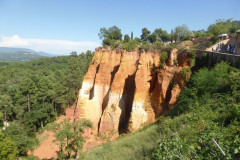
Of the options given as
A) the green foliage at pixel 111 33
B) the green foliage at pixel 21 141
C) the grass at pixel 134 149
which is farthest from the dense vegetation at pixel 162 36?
the green foliage at pixel 21 141

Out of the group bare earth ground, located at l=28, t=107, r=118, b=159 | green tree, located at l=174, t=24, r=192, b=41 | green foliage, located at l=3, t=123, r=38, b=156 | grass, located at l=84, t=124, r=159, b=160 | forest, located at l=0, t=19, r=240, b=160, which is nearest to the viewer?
forest, located at l=0, t=19, r=240, b=160

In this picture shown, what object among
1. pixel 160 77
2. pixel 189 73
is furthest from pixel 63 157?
pixel 189 73

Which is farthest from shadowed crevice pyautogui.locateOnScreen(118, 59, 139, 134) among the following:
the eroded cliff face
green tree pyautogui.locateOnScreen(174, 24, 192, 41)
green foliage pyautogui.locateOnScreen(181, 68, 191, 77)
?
green tree pyautogui.locateOnScreen(174, 24, 192, 41)

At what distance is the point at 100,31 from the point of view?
141 ft

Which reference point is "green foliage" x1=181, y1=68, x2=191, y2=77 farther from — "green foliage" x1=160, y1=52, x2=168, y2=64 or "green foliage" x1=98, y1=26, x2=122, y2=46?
"green foliage" x1=98, y1=26, x2=122, y2=46

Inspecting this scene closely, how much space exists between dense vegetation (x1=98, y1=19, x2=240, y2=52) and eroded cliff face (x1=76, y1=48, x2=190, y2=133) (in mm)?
1525

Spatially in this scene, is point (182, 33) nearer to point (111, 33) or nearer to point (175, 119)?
point (111, 33)

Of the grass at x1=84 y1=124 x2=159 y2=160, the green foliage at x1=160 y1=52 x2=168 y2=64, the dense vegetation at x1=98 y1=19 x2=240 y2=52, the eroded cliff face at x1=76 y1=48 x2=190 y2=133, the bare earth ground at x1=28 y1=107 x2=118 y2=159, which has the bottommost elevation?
the bare earth ground at x1=28 y1=107 x2=118 y2=159

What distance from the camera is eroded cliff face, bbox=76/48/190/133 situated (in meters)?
14.9

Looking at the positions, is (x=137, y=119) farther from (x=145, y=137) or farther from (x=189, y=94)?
(x=189, y=94)

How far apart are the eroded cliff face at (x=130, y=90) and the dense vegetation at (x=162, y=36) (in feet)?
5.00

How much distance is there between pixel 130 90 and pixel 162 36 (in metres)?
22.7

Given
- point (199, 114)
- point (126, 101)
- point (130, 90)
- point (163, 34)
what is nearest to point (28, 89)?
point (126, 101)

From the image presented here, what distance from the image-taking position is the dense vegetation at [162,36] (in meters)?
17.7
